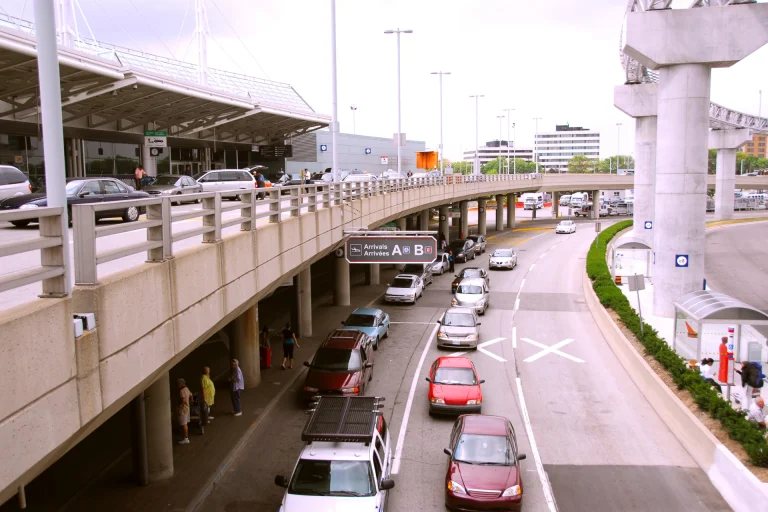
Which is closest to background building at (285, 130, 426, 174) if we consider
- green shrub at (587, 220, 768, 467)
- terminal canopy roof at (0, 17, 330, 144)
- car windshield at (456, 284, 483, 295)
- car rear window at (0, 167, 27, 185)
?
terminal canopy roof at (0, 17, 330, 144)

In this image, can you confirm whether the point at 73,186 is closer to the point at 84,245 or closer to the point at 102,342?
the point at 84,245

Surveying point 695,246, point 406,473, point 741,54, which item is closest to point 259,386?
point 406,473

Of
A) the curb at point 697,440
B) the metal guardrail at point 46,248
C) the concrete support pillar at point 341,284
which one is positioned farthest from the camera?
the concrete support pillar at point 341,284

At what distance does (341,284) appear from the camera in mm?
34344

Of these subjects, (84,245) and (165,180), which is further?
(165,180)

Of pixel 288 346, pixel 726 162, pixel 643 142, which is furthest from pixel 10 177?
pixel 726 162

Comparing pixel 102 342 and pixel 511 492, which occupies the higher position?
pixel 102 342

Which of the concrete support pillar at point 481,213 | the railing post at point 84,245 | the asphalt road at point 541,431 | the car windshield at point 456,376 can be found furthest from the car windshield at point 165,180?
the concrete support pillar at point 481,213

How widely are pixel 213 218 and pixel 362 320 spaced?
16333mm

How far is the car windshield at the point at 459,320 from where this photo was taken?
2636 cm

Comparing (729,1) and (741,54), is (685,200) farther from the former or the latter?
(729,1)

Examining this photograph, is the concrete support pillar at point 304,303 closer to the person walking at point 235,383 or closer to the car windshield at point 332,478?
the person walking at point 235,383

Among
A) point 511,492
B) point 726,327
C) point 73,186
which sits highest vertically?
point 73,186

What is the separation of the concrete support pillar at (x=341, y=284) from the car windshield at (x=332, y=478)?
2219 cm
